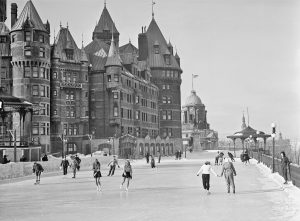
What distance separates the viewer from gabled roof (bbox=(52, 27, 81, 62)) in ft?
223

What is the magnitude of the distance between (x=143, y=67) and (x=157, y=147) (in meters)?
15.4

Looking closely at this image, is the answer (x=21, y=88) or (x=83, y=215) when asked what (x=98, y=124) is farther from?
(x=83, y=215)

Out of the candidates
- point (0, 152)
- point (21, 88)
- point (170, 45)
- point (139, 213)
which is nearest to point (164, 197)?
point (139, 213)

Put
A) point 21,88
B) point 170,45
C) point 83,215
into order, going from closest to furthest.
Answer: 1. point 83,215
2. point 21,88
3. point 170,45

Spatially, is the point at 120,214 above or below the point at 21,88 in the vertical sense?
below

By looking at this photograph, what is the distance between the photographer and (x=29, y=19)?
62.2m

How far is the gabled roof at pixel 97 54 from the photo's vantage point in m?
75.4

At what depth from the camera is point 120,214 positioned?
13.6m

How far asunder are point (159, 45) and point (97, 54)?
2335cm

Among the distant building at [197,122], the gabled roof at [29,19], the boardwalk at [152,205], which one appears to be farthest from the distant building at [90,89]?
the distant building at [197,122]

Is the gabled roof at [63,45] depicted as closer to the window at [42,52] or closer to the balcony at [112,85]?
the window at [42,52]

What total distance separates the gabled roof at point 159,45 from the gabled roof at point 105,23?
8.98 metres

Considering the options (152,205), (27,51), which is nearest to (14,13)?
(27,51)

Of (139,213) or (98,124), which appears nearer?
(139,213)
